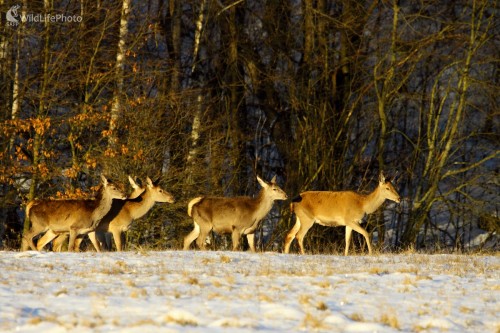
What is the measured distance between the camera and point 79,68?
23609 millimetres

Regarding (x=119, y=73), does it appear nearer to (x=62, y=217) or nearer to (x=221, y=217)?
(x=221, y=217)

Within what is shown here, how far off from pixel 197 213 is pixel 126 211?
5.06 ft

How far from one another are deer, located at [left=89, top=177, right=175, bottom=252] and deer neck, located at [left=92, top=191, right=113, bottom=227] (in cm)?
46

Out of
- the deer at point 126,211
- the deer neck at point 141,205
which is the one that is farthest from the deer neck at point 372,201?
the deer neck at point 141,205

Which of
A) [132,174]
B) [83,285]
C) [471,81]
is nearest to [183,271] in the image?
[83,285]

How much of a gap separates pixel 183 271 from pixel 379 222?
49.2ft

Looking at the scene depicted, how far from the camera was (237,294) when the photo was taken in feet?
31.7

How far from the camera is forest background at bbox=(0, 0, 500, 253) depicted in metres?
22.4

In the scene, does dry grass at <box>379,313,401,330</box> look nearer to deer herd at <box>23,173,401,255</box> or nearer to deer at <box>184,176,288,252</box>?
deer herd at <box>23,173,401,255</box>

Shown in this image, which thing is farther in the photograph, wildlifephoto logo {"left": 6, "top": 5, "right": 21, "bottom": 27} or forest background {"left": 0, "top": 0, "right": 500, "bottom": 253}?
wildlifephoto logo {"left": 6, "top": 5, "right": 21, "bottom": 27}

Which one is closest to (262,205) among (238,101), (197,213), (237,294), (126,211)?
(197,213)

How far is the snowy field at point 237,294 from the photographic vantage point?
8281 mm

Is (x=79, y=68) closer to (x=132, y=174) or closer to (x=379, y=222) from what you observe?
(x=132, y=174)

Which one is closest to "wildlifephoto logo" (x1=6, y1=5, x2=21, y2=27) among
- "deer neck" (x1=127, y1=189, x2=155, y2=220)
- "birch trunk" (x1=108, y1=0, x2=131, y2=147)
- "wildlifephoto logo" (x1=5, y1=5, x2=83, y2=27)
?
"wildlifephoto logo" (x1=5, y1=5, x2=83, y2=27)
